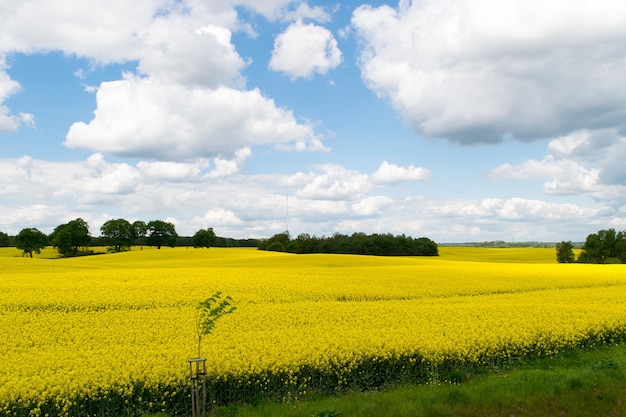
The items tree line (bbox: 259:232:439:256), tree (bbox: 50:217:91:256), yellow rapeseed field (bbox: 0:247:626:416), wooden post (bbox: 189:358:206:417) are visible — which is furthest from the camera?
tree line (bbox: 259:232:439:256)

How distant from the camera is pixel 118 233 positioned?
80.5 m

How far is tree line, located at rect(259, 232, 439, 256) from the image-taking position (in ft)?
261

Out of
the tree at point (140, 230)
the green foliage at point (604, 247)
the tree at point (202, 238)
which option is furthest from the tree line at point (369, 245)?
the tree at point (140, 230)

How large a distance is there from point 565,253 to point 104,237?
74935 mm

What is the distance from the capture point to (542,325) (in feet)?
46.4

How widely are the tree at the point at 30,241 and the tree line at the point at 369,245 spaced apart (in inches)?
1584

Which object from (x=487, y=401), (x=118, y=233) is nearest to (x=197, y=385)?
(x=487, y=401)

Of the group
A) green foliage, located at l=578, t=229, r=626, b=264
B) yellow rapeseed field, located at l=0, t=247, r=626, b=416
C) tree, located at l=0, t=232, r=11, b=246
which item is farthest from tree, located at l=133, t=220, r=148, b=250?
green foliage, located at l=578, t=229, r=626, b=264

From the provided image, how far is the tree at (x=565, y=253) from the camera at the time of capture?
7169cm

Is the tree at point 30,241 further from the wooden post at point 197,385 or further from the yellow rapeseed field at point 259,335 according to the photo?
the wooden post at point 197,385

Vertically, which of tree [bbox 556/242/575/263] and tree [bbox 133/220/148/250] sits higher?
tree [bbox 133/220/148/250]

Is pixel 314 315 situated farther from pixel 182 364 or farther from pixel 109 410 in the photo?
pixel 109 410

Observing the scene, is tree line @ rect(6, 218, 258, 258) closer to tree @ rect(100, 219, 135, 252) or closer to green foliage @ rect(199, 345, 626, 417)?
tree @ rect(100, 219, 135, 252)

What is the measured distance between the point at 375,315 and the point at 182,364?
758 centimetres
